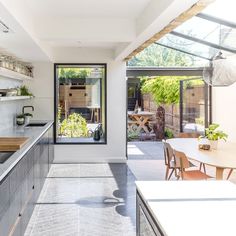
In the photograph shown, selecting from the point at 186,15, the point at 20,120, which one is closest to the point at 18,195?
the point at 186,15

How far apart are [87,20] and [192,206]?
11.5 ft

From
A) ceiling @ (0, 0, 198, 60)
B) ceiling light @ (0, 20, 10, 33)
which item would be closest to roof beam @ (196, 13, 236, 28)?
ceiling @ (0, 0, 198, 60)

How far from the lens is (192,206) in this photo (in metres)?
2.03

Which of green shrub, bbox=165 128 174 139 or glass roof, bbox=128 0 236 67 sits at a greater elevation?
glass roof, bbox=128 0 236 67

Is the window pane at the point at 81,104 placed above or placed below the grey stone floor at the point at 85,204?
above

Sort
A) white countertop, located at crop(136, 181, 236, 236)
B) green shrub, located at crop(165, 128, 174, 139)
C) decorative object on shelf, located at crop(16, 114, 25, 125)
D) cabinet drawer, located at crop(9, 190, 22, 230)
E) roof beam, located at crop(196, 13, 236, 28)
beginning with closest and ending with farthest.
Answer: white countertop, located at crop(136, 181, 236, 236) → cabinet drawer, located at crop(9, 190, 22, 230) → roof beam, located at crop(196, 13, 236, 28) → decorative object on shelf, located at crop(16, 114, 25, 125) → green shrub, located at crop(165, 128, 174, 139)

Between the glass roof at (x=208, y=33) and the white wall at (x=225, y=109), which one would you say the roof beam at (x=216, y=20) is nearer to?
the glass roof at (x=208, y=33)

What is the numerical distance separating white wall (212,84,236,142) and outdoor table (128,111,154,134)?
2709mm

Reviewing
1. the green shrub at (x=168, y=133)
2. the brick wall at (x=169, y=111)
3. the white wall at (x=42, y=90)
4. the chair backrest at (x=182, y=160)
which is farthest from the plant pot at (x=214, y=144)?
the green shrub at (x=168, y=133)

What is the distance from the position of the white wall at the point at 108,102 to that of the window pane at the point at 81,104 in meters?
0.17

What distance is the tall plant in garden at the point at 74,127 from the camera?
26.2ft

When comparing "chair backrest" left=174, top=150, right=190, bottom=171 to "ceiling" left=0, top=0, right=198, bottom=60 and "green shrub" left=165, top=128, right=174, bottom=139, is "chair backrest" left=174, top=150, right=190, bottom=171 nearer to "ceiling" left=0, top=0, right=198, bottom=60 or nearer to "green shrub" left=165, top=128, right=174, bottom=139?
"ceiling" left=0, top=0, right=198, bottom=60

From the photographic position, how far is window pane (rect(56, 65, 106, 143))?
7953 mm

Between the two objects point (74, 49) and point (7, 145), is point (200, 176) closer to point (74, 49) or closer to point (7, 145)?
point (7, 145)
